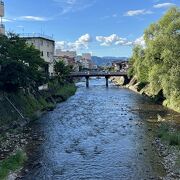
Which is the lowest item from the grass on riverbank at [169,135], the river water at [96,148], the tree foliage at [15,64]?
the river water at [96,148]

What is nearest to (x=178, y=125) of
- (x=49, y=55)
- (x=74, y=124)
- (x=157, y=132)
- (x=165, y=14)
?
(x=157, y=132)

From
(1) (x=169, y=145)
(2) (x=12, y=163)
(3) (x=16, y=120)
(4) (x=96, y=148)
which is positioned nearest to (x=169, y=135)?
(1) (x=169, y=145)

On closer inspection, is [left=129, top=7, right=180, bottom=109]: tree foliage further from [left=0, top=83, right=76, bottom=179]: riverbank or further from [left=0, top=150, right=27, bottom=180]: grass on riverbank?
[left=0, top=150, right=27, bottom=180]: grass on riverbank

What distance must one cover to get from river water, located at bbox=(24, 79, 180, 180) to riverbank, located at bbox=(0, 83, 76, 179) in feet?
4.06

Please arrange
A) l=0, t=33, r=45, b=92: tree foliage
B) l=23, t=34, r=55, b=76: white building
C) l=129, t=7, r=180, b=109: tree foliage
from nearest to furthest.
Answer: l=0, t=33, r=45, b=92: tree foliage < l=129, t=7, r=180, b=109: tree foliage < l=23, t=34, r=55, b=76: white building

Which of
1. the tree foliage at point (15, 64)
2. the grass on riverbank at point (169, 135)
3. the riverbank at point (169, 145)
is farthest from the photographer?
the tree foliage at point (15, 64)

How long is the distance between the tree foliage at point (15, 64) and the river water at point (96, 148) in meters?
4.94

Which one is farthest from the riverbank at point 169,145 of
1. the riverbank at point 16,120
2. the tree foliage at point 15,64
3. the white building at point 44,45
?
the white building at point 44,45

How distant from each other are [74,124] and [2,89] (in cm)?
854

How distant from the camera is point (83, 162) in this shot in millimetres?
24656

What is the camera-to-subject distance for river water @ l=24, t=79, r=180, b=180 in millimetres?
22469

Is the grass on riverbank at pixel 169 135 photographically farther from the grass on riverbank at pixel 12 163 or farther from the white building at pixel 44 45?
the white building at pixel 44 45

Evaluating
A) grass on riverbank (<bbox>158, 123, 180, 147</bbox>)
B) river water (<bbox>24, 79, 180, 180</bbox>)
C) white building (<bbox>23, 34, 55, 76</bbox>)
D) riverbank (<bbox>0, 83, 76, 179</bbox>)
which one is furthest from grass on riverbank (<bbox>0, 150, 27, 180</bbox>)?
white building (<bbox>23, 34, 55, 76</bbox>)

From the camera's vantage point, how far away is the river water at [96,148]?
22.5 m
